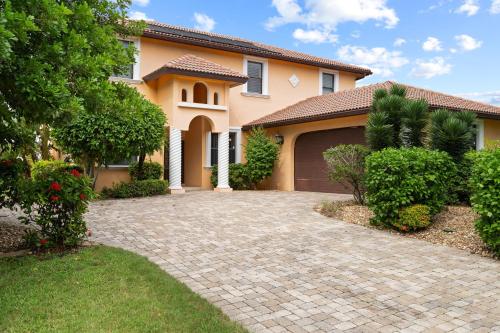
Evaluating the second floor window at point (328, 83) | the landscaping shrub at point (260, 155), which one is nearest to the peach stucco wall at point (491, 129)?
the second floor window at point (328, 83)

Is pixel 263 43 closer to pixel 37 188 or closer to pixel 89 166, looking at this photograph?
pixel 89 166

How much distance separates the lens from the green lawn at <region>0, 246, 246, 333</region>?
407 cm

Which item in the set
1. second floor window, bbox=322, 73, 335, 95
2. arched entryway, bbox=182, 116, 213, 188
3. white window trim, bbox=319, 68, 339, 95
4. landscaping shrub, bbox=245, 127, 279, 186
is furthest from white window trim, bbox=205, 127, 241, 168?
second floor window, bbox=322, 73, 335, 95

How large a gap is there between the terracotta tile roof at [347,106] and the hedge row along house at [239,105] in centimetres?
7

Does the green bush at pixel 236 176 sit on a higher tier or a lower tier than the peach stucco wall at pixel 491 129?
lower

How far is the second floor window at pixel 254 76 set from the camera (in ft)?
65.5

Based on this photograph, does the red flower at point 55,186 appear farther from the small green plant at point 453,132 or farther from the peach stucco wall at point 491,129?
the peach stucco wall at point 491,129

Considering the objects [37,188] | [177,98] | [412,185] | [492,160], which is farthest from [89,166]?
[492,160]

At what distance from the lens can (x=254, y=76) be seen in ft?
65.9

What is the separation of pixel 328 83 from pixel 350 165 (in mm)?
11999

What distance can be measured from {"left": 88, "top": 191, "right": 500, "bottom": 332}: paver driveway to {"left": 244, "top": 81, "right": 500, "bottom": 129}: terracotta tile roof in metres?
5.79

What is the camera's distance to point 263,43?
2319 centimetres

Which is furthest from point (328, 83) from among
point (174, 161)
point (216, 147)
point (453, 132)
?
point (453, 132)

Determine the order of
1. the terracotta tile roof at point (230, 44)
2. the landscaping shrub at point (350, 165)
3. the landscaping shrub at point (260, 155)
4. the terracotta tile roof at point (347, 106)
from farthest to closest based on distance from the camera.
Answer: the terracotta tile roof at point (230, 44) → the landscaping shrub at point (260, 155) → the terracotta tile roof at point (347, 106) → the landscaping shrub at point (350, 165)
